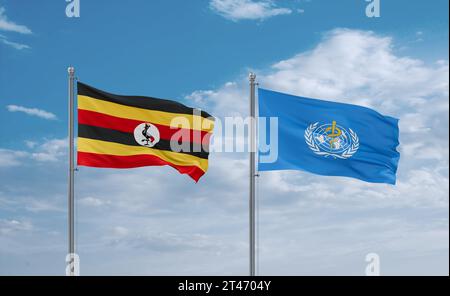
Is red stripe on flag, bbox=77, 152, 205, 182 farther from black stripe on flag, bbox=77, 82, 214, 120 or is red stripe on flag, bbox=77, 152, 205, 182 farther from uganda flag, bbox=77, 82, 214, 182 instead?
black stripe on flag, bbox=77, 82, 214, 120

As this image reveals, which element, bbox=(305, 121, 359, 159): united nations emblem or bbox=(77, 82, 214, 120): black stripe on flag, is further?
bbox=(305, 121, 359, 159): united nations emblem

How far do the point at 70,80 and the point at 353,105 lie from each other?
306 inches

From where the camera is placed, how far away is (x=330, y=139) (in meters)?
18.5

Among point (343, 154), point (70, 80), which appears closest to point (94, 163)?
point (70, 80)

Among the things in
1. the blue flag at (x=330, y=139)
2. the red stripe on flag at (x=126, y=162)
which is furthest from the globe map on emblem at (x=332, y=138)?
the red stripe on flag at (x=126, y=162)

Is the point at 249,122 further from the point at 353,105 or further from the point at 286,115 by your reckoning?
the point at 353,105

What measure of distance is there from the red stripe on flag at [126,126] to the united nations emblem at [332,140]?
288cm

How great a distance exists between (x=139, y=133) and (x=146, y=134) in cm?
19

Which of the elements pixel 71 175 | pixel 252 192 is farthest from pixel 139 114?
pixel 252 192

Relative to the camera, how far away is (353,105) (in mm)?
18875

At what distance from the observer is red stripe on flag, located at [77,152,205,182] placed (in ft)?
57.2

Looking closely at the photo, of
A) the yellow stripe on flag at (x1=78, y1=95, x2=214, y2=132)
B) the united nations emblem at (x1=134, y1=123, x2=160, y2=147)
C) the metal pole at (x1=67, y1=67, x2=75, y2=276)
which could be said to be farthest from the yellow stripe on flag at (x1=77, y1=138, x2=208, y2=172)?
the yellow stripe on flag at (x1=78, y1=95, x2=214, y2=132)

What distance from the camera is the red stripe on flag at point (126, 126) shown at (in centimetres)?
1767
